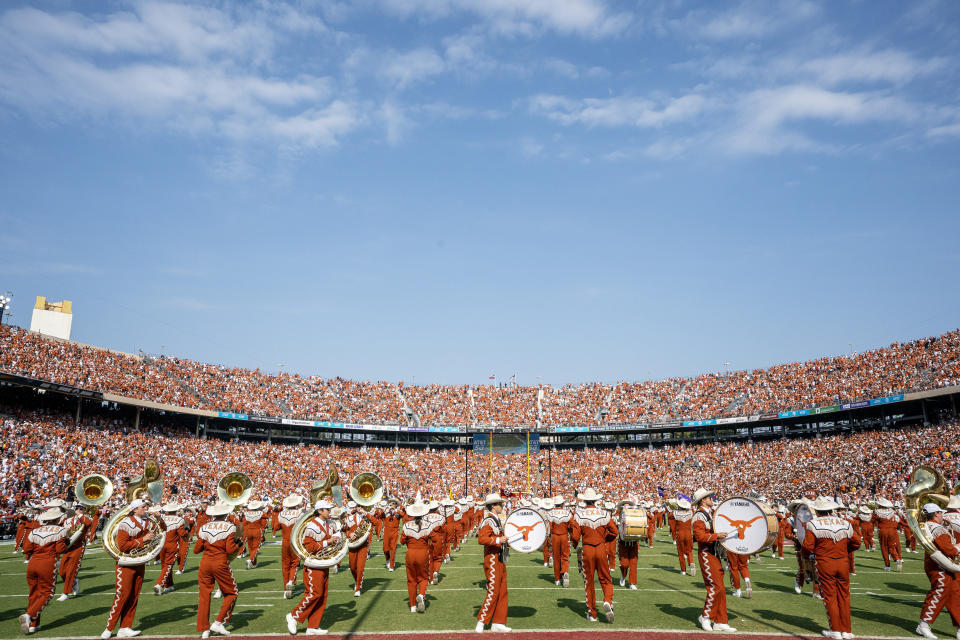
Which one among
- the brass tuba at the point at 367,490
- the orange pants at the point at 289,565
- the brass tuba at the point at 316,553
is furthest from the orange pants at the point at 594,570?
the orange pants at the point at 289,565

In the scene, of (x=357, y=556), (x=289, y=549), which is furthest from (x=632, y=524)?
(x=289, y=549)

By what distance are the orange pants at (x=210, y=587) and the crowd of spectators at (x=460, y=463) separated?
70.5ft

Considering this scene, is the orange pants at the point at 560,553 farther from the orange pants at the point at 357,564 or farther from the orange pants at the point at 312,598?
the orange pants at the point at 312,598

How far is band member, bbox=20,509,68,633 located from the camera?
998cm

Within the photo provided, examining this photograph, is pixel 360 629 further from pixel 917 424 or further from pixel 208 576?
pixel 917 424

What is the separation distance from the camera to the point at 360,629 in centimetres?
1004

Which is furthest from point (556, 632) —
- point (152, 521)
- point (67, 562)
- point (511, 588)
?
point (67, 562)

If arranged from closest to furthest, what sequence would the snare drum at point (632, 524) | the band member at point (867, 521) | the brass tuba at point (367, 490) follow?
the snare drum at point (632, 524), the brass tuba at point (367, 490), the band member at point (867, 521)

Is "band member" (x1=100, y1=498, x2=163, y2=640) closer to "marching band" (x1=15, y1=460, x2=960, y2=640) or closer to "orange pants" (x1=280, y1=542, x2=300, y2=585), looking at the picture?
"marching band" (x1=15, y1=460, x2=960, y2=640)

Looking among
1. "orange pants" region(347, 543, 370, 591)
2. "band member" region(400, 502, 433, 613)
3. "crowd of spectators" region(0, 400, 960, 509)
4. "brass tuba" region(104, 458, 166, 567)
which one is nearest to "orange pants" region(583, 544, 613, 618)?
"band member" region(400, 502, 433, 613)

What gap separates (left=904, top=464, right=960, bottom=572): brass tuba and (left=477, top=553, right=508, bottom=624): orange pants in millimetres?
6165

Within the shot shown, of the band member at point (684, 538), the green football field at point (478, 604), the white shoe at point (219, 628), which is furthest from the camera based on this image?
the band member at point (684, 538)

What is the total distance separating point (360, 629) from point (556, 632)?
317 cm

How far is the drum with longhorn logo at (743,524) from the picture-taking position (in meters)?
9.48
